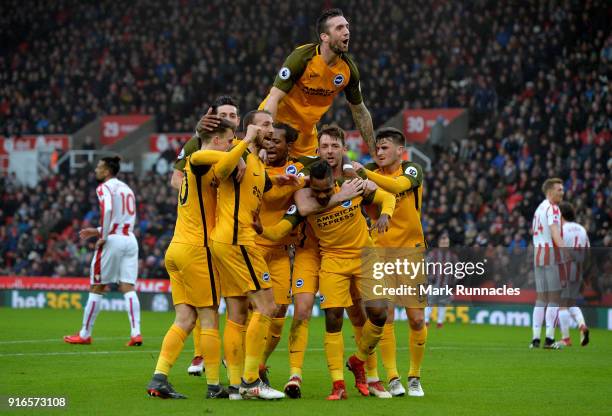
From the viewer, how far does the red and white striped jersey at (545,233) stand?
16234 mm

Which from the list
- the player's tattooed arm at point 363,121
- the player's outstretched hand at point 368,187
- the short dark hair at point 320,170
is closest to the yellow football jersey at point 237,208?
the short dark hair at point 320,170

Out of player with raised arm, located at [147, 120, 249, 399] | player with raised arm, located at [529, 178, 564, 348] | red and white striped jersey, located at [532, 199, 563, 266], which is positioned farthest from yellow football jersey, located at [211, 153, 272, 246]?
red and white striped jersey, located at [532, 199, 563, 266]

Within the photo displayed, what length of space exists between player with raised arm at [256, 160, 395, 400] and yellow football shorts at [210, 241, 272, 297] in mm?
316

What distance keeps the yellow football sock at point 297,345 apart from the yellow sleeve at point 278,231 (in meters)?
0.81

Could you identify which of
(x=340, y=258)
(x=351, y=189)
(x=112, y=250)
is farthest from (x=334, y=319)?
(x=112, y=250)

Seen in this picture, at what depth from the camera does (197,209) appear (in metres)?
9.28

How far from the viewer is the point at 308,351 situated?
48.2ft

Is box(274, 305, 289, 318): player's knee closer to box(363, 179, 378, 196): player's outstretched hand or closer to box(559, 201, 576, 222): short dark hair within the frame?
box(363, 179, 378, 196): player's outstretched hand

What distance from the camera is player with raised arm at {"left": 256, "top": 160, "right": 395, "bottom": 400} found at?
931 cm

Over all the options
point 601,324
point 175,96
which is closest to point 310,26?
point 175,96

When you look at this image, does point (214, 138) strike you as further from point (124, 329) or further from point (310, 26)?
point (310, 26)

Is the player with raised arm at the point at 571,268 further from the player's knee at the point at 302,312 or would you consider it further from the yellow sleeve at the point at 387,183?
the player's knee at the point at 302,312

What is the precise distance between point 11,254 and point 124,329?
13.9 m

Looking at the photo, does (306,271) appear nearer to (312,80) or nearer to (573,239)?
(312,80)
